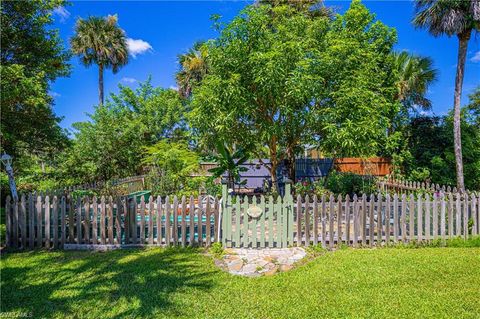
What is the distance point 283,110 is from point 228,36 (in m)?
2.65

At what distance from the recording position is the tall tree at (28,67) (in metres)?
6.25

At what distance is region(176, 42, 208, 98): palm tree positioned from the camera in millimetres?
18781

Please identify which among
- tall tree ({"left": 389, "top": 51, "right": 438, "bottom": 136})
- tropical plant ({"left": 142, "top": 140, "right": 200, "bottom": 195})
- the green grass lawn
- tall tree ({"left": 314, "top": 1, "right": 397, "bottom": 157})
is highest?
tall tree ({"left": 389, "top": 51, "right": 438, "bottom": 136})

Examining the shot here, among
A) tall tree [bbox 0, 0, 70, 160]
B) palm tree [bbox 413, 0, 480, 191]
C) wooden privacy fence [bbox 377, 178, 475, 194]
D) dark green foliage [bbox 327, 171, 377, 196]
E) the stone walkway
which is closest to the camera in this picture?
the stone walkway

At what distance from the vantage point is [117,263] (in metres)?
5.22

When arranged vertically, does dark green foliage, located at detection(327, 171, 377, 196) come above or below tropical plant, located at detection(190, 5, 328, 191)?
below

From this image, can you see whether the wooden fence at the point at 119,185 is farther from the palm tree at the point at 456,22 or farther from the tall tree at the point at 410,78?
the palm tree at the point at 456,22

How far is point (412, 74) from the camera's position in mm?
13586

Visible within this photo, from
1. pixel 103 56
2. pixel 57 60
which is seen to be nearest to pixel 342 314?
pixel 57 60

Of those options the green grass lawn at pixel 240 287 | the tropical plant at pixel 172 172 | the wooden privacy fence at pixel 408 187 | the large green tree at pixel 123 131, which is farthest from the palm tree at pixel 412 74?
the large green tree at pixel 123 131

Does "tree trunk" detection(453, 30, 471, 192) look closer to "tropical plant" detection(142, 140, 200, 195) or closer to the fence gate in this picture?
the fence gate

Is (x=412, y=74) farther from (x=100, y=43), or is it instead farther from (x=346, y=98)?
(x=100, y=43)

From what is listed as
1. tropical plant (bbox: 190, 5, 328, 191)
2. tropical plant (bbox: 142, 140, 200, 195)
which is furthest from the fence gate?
tropical plant (bbox: 142, 140, 200, 195)

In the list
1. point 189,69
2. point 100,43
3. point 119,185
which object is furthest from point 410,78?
point 100,43
